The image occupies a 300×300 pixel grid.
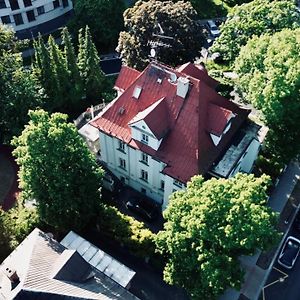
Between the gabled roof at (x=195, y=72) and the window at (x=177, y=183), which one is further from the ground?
the gabled roof at (x=195, y=72)

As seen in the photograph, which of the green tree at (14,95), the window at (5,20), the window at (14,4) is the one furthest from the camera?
the window at (5,20)

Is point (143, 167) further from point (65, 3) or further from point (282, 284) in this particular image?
point (65, 3)

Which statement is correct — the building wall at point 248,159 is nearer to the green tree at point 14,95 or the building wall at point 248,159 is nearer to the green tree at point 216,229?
the green tree at point 216,229

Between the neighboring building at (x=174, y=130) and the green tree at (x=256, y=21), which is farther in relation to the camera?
the green tree at (x=256, y=21)

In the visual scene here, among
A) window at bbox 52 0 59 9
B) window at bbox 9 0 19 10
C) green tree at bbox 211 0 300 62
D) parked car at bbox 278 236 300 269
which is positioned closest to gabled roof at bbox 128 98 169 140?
green tree at bbox 211 0 300 62

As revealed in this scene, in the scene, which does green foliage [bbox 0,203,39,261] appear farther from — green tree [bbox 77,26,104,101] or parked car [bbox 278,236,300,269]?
parked car [bbox 278,236,300,269]

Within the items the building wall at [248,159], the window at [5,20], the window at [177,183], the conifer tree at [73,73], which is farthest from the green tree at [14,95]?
the building wall at [248,159]
